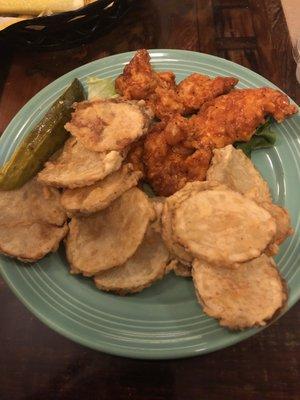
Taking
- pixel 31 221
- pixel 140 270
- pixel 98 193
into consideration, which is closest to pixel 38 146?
→ pixel 31 221

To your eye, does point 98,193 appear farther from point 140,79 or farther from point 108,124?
point 140,79

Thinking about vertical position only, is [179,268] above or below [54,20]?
below

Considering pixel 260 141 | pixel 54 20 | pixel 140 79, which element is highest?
pixel 54 20

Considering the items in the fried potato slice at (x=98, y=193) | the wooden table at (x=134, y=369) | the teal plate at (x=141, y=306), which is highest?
the fried potato slice at (x=98, y=193)

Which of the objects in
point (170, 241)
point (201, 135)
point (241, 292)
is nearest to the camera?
point (241, 292)

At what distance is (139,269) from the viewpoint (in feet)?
6.18

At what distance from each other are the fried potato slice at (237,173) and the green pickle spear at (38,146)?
2.97 feet

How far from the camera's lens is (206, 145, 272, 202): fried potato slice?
6.65 ft

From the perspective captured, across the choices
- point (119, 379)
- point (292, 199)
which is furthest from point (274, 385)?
point (292, 199)

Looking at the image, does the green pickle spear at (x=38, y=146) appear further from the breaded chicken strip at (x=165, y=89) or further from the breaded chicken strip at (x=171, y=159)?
the breaded chicken strip at (x=171, y=159)

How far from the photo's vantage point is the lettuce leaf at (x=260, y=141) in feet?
7.65

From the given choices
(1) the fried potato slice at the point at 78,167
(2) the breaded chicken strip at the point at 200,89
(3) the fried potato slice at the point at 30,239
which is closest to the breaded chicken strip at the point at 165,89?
(2) the breaded chicken strip at the point at 200,89

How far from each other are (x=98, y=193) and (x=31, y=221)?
0.43m

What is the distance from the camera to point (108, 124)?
2088 millimetres
